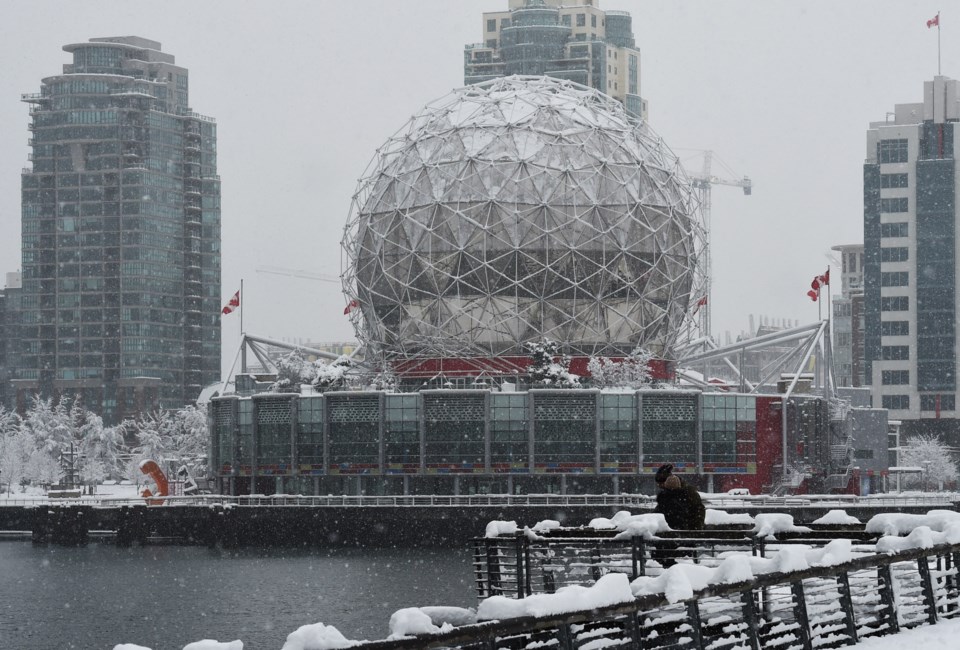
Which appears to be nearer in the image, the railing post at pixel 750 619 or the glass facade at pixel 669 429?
the railing post at pixel 750 619

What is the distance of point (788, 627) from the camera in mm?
18438

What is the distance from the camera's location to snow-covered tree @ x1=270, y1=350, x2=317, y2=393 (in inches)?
4077

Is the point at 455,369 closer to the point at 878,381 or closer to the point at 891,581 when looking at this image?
the point at 878,381

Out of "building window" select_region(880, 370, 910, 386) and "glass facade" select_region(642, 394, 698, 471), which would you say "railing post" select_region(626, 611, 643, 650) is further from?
"building window" select_region(880, 370, 910, 386)

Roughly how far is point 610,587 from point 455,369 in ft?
292

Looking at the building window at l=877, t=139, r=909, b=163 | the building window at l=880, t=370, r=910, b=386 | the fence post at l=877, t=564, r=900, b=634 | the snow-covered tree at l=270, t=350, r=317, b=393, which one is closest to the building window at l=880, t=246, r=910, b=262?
the building window at l=877, t=139, r=909, b=163

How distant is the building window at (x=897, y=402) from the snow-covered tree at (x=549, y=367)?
64503 millimetres

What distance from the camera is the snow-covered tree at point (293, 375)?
104 m

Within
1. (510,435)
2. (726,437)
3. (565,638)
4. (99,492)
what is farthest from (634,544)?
(99,492)

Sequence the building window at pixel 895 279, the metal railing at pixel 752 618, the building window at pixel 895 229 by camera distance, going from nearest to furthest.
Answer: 1. the metal railing at pixel 752 618
2. the building window at pixel 895 229
3. the building window at pixel 895 279

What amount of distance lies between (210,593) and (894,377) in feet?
355

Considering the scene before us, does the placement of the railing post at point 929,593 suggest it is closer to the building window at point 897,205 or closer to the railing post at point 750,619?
the railing post at point 750,619

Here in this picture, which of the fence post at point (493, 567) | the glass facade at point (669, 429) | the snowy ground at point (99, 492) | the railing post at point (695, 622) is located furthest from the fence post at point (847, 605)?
the snowy ground at point (99, 492)

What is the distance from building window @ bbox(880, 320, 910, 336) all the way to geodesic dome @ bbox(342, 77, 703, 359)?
55.2 metres
